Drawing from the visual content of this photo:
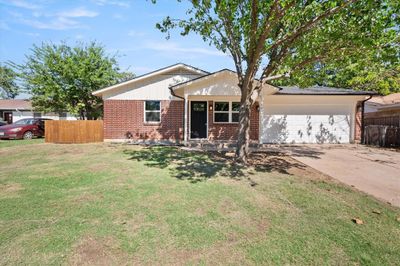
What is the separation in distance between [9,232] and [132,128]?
457 inches

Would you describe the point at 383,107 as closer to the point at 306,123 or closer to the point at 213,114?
the point at 306,123

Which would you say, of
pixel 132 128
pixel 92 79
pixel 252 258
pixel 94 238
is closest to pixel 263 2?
pixel 252 258

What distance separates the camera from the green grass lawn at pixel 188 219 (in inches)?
121

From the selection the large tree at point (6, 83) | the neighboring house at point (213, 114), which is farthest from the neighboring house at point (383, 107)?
the large tree at point (6, 83)

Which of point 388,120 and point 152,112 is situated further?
point 388,120

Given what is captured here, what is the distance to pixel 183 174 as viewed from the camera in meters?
7.00

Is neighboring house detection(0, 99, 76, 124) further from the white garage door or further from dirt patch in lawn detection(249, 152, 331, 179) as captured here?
dirt patch in lawn detection(249, 152, 331, 179)

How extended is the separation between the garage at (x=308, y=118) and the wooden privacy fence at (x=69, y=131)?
10209 millimetres

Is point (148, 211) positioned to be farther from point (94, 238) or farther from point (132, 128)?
point (132, 128)

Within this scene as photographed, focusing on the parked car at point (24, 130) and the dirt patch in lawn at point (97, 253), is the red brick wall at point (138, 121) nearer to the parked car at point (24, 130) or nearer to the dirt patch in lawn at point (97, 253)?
the parked car at point (24, 130)

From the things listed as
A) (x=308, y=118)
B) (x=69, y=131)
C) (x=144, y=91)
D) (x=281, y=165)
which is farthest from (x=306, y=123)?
(x=69, y=131)

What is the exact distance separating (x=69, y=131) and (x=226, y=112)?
359 inches

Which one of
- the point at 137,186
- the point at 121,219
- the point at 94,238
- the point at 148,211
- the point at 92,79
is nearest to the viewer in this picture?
the point at 94,238

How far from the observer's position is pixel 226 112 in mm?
14625
